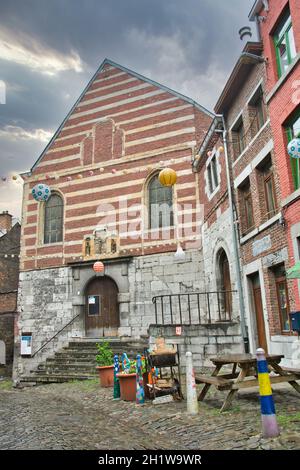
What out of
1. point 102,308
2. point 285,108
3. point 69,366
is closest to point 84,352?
point 69,366

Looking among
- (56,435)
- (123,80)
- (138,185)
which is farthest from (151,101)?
(56,435)

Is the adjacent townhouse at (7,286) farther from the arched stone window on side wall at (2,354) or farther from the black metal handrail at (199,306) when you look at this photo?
the black metal handrail at (199,306)

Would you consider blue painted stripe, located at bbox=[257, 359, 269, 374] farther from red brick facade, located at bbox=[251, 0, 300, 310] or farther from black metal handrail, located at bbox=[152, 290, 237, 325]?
black metal handrail, located at bbox=[152, 290, 237, 325]

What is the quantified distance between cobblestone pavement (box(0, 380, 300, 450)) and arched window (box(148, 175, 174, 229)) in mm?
8607

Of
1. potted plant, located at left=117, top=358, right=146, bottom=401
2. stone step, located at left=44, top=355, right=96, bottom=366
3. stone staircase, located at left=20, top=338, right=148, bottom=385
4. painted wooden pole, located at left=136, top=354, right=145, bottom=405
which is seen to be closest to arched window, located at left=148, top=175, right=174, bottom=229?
stone staircase, located at left=20, top=338, right=148, bottom=385

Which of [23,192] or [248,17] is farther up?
[248,17]

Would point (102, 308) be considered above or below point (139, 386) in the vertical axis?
above

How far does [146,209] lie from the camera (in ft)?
51.6

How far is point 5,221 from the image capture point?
75.6ft

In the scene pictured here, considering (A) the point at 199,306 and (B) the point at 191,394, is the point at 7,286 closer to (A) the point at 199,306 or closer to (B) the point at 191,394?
(A) the point at 199,306

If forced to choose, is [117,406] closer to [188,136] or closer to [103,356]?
[103,356]

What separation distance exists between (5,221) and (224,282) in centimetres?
1500

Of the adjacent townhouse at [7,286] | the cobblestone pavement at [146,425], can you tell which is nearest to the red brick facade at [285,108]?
the cobblestone pavement at [146,425]
